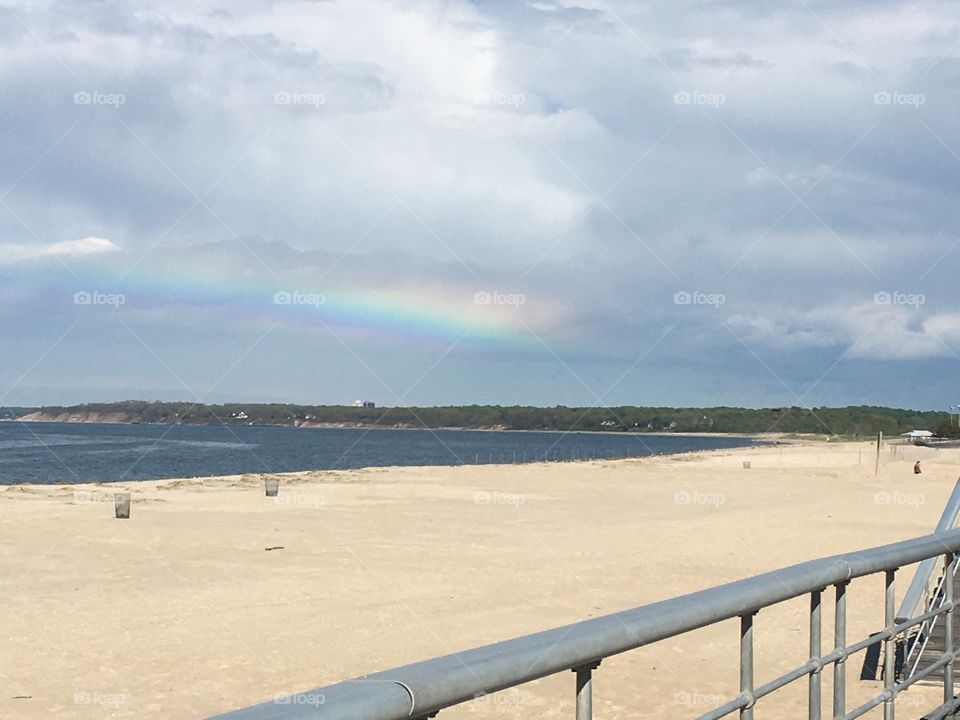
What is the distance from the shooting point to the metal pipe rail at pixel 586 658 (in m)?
1.98

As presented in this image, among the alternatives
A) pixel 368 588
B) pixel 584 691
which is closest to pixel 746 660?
pixel 584 691

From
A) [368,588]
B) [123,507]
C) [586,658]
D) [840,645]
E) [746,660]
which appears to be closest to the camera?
[586,658]

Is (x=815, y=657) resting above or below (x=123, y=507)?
above

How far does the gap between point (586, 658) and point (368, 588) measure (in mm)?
14494

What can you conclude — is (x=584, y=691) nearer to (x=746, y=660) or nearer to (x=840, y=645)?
(x=746, y=660)

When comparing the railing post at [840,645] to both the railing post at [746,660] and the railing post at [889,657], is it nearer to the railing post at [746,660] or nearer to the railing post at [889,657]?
the railing post at [889,657]

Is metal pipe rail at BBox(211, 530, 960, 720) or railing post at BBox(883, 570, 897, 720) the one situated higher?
metal pipe rail at BBox(211, 530, 960, 720)

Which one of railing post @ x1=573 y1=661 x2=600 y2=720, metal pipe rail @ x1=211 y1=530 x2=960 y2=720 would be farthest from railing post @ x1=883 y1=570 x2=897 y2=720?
railing post @ x1=573 y1=661 x2=600 y2=720

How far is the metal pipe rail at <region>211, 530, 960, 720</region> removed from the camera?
198 cm

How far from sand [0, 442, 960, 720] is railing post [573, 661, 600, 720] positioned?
23.3 feet

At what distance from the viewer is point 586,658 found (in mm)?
2562

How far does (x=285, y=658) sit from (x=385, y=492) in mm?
29277

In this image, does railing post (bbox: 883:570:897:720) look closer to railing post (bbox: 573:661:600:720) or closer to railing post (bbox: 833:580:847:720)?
railing post (bbox: 833:580:847:720)

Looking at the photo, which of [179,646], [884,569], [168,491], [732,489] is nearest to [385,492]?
[168,491]
